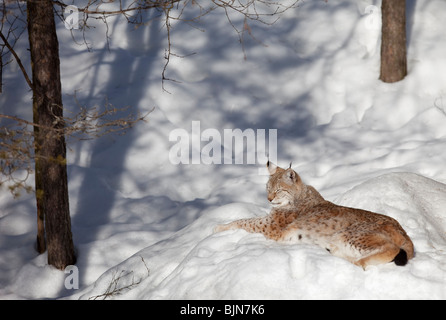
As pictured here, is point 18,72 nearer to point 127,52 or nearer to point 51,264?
point 127,52

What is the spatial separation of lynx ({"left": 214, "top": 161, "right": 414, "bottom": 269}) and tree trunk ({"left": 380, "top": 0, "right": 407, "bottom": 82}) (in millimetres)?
5094

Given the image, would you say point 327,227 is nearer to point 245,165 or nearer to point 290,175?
point 290,175

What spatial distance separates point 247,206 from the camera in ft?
20.5

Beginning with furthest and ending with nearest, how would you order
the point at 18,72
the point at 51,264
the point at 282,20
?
the point at 282,20 → the point at 18,72 → the point at 51,264

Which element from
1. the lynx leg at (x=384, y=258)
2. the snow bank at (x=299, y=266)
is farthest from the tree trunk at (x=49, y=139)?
the lynx leg at (x=384, y=258)

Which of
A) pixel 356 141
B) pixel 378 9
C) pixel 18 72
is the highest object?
pixel 378 9

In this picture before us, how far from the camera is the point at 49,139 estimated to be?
20.8 feet

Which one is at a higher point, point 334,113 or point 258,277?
point 334,113

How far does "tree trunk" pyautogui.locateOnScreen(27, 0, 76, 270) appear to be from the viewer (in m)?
6.42

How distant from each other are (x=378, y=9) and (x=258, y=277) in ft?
26.1

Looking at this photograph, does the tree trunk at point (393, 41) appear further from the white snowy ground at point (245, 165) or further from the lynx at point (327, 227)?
the lynx at point (327, 227)

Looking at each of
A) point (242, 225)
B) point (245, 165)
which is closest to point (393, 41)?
point (245, 165)

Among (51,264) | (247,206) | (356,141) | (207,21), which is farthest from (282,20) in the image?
(51,264)

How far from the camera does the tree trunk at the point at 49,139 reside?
21.1 ft
